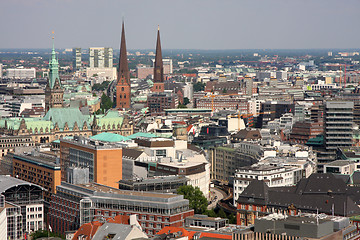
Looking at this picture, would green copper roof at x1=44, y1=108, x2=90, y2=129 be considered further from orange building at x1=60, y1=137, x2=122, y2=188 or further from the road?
orange building at x1=60, y1=137, x2=122, y2=188

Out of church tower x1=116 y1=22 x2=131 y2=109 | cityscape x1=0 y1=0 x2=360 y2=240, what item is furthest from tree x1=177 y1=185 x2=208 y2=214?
Result: church tower x1=116 y1=22 x2=131 y2=109

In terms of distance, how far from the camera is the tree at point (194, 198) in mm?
90938

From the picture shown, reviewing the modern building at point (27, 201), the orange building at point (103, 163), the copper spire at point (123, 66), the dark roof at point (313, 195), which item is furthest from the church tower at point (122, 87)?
the dark roof at point (313, 195)

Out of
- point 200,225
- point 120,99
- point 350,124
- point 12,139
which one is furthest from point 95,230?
point 120,99

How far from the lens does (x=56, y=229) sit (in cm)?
9244

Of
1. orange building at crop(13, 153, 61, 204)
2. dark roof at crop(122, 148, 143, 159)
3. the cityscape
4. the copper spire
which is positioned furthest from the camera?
the copper spire

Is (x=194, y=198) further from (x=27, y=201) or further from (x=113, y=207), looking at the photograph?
(x=27, y=201)

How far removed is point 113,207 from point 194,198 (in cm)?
1203

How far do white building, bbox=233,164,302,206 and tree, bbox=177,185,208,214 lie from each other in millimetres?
5964

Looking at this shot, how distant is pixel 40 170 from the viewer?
107 metres

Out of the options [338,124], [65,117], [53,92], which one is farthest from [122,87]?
[338,124]

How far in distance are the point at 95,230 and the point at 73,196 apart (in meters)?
14.4

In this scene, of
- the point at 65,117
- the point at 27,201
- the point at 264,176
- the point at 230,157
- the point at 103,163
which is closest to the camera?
the point at 27,201

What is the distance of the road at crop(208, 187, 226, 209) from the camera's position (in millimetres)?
103231
